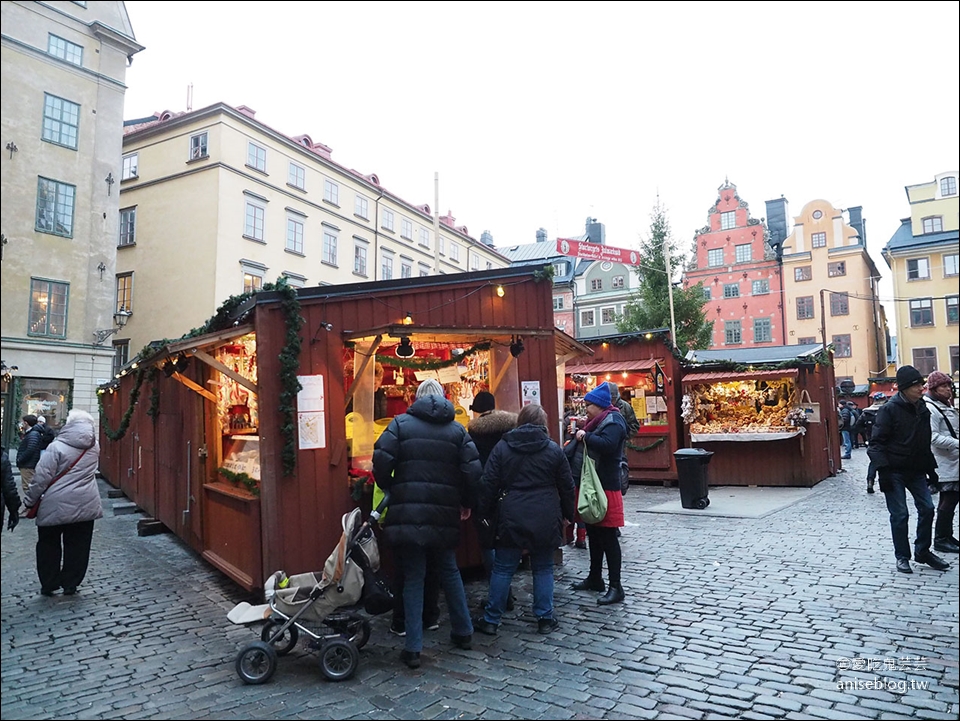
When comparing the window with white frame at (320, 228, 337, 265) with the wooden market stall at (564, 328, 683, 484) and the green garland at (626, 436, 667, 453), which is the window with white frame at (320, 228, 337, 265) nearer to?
the wooden market stall at (564, 328, 683, 484)

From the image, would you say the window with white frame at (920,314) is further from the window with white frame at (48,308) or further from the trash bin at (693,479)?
the window with white frame at (48,308)

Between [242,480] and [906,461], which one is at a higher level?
[906,461]

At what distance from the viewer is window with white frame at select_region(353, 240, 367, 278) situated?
34.2 m

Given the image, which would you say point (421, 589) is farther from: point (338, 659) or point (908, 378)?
point (908, 378)

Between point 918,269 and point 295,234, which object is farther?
point 918,269

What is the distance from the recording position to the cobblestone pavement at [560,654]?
3545 mm

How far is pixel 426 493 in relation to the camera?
4738mm

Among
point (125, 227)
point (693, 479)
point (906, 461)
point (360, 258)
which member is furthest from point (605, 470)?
point (360, 258)

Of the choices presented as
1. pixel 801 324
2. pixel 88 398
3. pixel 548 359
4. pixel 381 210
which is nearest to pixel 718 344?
pixel 801 324

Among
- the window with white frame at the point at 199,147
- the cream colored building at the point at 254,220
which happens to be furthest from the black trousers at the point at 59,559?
the window with white frame at the point at 199,147

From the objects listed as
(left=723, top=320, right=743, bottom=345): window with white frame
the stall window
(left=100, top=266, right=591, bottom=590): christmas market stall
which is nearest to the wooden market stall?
(left=100, top=266, right=591, bottom=590): christmas market stall

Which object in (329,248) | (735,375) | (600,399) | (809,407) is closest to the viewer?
(600,399)

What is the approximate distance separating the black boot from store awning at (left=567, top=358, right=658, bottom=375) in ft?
30.2

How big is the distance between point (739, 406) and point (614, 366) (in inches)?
118
